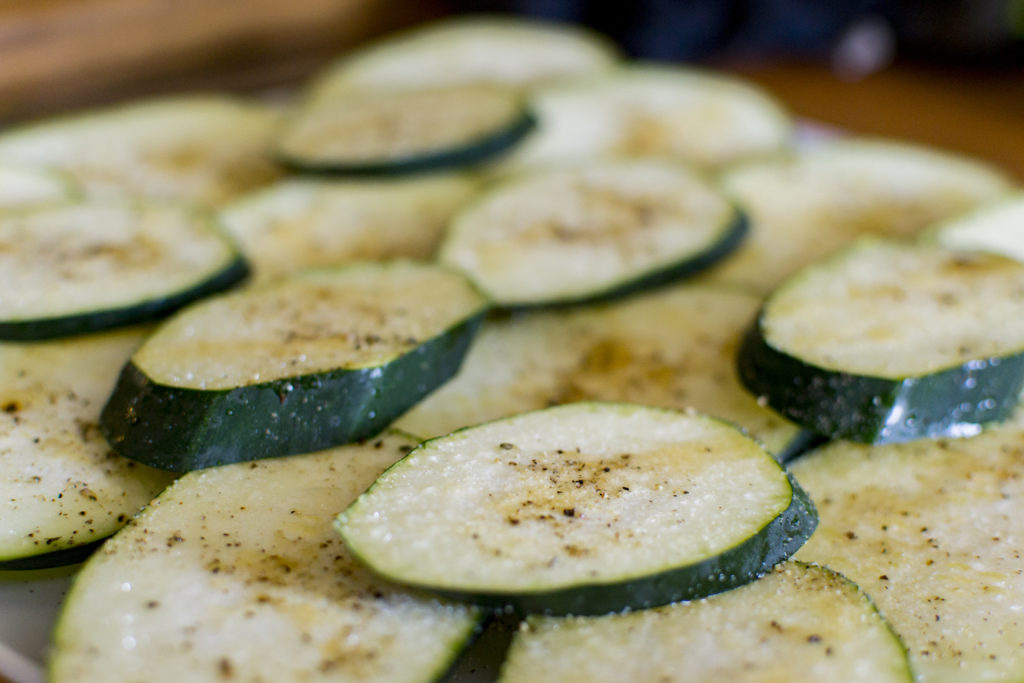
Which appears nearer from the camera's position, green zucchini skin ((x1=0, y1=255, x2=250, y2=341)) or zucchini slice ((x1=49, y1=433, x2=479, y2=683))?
zucchini slice ((x1=49, y1=433, x2=479, y2=683))

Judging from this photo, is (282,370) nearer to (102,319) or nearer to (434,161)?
(102,319)

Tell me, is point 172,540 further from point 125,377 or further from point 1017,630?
point 1017,630

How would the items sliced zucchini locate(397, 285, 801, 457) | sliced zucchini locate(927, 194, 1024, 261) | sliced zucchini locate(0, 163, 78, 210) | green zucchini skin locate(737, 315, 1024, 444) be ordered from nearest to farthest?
1. green zucchini skin locate(737, 315, 1024, 444)
2. sliced zucchini locate(397, 285, 801, 457)
3. sliced zucchini locate(927, 194, 1024, 261)
4. sliced zucchini locate(0, 163, 78, 210)

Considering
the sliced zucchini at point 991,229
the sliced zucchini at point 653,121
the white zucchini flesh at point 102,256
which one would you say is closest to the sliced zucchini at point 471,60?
the sliced zucchini at point 653,121

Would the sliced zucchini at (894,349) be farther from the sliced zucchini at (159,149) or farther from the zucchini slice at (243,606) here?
the sliced zucchini at (159,149)

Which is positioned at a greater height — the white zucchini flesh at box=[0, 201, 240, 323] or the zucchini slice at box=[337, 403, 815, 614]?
the white zucchini flesh at box=[0, 201, 240, 323]

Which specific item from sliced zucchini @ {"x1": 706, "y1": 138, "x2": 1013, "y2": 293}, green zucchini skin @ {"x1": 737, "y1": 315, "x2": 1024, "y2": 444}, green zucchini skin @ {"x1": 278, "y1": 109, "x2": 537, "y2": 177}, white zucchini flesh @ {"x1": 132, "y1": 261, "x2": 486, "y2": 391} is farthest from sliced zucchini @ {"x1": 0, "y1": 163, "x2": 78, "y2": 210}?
green zucchini skin @ {"x1": 737, "y1": 315, "x2": 1024, "y2": 444}

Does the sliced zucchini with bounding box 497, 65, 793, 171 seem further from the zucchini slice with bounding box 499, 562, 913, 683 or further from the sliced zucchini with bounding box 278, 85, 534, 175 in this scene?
the zucchini slice with bounding box 499, 562, 913, 683
